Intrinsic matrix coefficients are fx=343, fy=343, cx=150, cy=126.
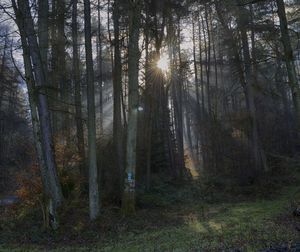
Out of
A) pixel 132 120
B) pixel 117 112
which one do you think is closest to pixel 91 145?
pixel 132 120

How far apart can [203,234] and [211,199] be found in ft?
21.7

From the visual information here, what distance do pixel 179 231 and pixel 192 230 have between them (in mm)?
343

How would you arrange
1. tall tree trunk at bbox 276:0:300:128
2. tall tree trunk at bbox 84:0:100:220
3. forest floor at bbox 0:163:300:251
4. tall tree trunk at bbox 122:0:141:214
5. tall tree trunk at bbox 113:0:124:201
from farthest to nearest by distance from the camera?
tall tree trunk at bbox 113:0:124:201
tall tree trunk at bbox 122:0:141:214
tall tree trunk at bbox 84:0:100:220
tall tree trunk at bbox 276:0:300:128
forest floor at bbox 0:163:300:251

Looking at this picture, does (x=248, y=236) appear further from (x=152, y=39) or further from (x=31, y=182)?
(x=152, y=39)

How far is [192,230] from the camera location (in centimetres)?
884

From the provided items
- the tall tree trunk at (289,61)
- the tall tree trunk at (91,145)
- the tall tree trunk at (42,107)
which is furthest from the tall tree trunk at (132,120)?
the tall tree trunk at (289,61)

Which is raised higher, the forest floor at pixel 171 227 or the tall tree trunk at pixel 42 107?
the tall tree trunk at pixel 42 107

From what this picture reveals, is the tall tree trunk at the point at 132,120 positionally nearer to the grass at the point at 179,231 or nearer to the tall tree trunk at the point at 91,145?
the grass at the point at 179,231

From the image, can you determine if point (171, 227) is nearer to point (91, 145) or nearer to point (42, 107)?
point (91, 145)

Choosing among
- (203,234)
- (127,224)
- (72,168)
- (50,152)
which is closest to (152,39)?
(72,168)

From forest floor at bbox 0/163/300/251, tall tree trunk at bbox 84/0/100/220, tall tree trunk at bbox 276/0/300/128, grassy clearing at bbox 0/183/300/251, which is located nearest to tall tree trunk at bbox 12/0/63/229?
forest floor at bbox 0/163/300/251

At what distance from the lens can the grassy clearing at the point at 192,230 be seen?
6.87 meters

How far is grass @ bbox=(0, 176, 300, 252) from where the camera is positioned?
6930 millimetres

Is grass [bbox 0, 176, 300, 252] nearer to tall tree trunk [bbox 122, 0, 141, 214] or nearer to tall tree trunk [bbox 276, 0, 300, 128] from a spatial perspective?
tall tree trunk [bbox 122, 0, 141, 214]
